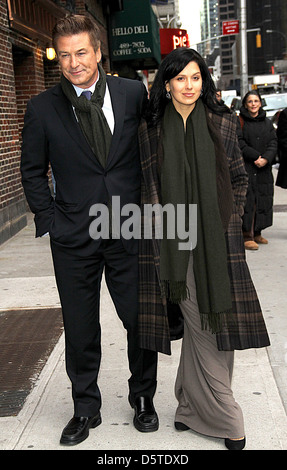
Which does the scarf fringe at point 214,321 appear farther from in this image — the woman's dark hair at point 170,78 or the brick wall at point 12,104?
the brick wall at point 12,104

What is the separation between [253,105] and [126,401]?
5048 mm

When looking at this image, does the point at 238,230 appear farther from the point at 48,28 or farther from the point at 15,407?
the point at 48,28

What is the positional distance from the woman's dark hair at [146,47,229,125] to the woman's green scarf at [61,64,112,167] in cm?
24

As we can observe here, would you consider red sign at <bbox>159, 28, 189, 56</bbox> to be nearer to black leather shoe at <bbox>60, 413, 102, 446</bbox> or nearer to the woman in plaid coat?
the woman in plaid coat

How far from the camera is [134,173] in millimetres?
3291

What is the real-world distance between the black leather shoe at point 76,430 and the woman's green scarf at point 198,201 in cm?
89

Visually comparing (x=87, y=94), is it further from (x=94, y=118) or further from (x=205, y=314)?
(x=205, y=314)

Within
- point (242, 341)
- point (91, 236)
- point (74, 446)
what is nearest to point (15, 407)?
point (74, 446)

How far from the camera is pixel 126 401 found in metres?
3.81

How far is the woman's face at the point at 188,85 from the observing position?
3.02 metres

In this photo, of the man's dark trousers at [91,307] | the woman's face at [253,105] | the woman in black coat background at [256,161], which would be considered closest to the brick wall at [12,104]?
the woman in black coat background at [256,161]

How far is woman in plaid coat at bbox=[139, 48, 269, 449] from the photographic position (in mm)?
3023

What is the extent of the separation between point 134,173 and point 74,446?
145 cm

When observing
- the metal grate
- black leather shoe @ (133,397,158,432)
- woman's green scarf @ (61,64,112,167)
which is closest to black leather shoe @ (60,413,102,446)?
black leather shoe @ (133,397,158,432)
